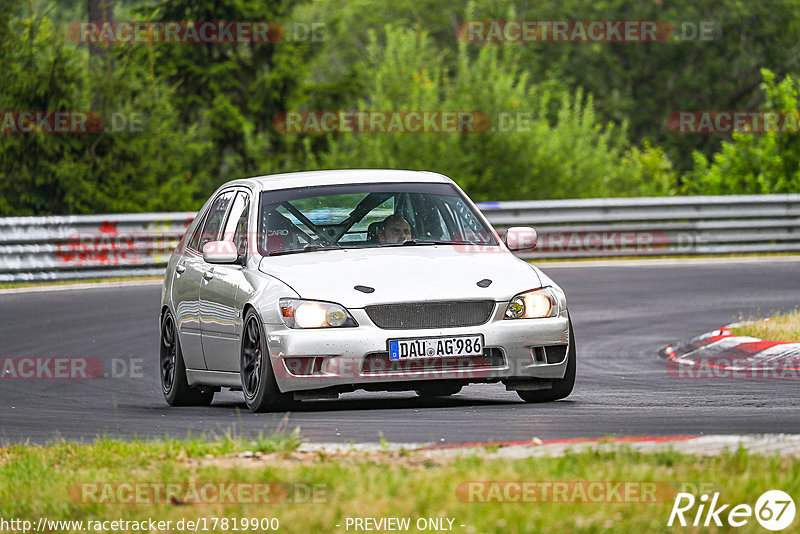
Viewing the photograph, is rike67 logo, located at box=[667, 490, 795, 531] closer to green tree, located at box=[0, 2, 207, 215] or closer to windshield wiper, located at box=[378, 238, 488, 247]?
windshield wiper, located at box=[378, 238, 488, 247]

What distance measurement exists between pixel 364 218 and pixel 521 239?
1079mm

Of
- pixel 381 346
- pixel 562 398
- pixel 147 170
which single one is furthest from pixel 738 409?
pixel 147 170

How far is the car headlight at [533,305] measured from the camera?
9867 millimetres

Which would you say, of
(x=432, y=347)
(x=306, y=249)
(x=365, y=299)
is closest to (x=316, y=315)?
(x=365, y=299)

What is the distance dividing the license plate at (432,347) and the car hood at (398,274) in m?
0.25

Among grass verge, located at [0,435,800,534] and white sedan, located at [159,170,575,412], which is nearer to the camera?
grass verge, located at [0,435,800,534]

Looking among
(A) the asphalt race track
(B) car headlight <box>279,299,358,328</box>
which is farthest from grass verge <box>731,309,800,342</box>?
(B) car headlight <box>279,299,358,328</box>

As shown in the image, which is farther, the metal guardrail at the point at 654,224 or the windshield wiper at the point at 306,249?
the metal guardrail at the point at 654,224

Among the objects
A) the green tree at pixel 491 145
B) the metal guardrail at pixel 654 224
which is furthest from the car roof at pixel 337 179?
the green tree at pixel 491 145

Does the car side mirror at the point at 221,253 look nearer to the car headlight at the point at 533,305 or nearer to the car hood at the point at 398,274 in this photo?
the car hood at the point at 398,274

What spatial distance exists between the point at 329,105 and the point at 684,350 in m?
31.9

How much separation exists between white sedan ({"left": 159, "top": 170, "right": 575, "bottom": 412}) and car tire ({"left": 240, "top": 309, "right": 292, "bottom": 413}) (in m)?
0.01

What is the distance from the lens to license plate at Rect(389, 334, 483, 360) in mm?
Answer: 9594

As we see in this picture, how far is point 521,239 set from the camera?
427 inches
